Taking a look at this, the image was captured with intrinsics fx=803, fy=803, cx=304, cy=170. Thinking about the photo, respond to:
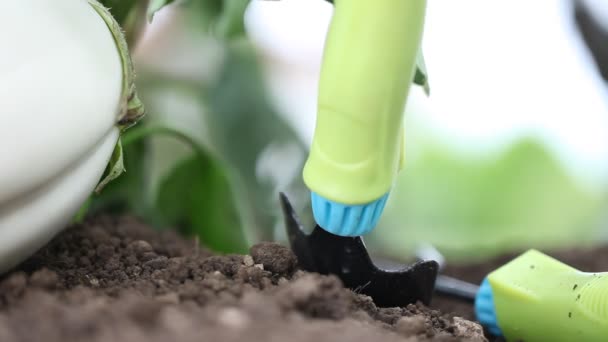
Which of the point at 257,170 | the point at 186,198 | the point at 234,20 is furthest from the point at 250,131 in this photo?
the point at 234,20

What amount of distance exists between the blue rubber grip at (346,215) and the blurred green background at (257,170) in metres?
0.27

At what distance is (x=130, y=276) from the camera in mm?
522

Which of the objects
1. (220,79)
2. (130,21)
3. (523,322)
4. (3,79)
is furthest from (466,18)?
(3,79)

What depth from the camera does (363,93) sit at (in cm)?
48

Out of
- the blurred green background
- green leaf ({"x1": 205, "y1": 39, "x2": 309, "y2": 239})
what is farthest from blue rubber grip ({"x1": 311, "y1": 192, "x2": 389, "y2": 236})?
green leaf ({"x1": 205, "y1": 39, "x2": 309, "y2": 239})

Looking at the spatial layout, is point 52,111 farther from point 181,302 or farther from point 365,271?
point 365,271

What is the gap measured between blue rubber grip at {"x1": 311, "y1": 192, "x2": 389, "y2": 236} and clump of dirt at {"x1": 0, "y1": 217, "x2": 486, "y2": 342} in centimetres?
4

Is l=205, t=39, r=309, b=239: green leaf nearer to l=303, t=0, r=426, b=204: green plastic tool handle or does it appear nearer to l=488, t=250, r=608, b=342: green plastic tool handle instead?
Result: l=488, t=250, r=608, b=342: green plastic tool handle

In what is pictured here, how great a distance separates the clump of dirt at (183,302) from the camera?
37 cm

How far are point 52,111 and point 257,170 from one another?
0.64 metres

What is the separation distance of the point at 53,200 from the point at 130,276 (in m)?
0.08

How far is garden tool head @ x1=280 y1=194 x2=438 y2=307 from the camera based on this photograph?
60 centimetres

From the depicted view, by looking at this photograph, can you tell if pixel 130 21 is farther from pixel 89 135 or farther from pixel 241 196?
pixel 89 135

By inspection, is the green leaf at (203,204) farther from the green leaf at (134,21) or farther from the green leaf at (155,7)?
the green leaf at (155,7)
